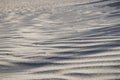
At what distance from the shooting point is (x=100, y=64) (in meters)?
2.55

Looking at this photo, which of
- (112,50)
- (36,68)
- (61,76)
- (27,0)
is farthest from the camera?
(27,0)

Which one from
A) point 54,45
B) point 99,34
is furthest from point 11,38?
point 99,34

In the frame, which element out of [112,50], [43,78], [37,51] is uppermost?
[37,51]

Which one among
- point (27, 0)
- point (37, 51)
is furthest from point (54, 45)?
point (27, 0)

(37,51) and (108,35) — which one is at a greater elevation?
(108,35)

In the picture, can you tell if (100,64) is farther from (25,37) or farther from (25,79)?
(25,37)

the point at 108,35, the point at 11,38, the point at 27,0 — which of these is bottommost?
the point at 108,35

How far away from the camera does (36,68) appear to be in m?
2.71

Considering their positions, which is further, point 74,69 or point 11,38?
point 11,38

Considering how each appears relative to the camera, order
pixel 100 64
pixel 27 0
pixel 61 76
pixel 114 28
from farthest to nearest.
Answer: pixel 27 0
pixel 114 28
pixel 100 64
pixel 61 76

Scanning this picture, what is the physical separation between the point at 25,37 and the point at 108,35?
53.1 inches

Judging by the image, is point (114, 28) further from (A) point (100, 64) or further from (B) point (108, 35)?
(A) point (100, 64)

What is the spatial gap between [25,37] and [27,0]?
8450 millimetres

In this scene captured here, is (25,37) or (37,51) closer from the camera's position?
(37,51)
